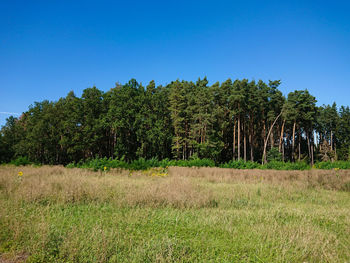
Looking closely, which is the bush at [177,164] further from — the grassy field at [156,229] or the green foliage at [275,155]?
the grassy field at [156,229]

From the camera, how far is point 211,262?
A: 2934 millimetres

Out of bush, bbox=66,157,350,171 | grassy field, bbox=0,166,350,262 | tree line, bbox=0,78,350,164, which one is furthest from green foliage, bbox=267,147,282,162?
grassy field, bbox=0,166,350,262

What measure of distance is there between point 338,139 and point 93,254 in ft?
228

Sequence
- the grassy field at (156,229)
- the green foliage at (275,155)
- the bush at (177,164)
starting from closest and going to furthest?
1. the grassy field at (156,229)
2. the bush at (177,164)
3. the green foliage at (275,155)

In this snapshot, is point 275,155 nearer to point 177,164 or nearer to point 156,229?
point 177,164

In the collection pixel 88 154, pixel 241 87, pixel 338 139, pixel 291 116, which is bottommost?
pixel 88 154

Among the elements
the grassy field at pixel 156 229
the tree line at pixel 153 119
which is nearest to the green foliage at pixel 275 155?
the tree line at pixel 153 119

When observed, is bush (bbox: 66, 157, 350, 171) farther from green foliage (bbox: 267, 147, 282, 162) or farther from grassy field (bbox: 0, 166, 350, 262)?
grassy field (bbox: 0, 166, 350, 262)

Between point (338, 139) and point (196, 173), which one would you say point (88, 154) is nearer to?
point (196, 173)

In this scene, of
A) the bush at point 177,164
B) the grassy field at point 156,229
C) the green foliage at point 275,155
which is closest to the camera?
the grassy field at point 156,229

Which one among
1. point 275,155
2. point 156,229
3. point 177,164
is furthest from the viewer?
point 275,155

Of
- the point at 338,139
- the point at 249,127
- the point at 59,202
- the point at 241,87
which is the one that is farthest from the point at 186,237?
the point at 338,139

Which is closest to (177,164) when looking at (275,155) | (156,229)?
(275,155)

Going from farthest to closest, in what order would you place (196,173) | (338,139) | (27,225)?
1. (338,139)
2. (196,173)
3. (27,225)
